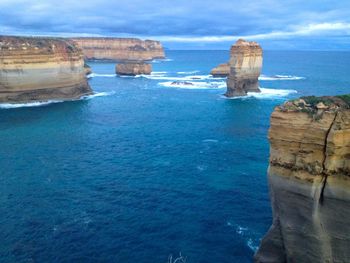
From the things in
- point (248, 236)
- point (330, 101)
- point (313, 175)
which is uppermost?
point (330, 101)

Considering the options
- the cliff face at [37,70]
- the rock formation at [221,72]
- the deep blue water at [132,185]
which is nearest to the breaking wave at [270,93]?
the deep blue water at [132,185]

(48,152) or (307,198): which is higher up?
(307,198)

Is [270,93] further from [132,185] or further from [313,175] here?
[313,175]

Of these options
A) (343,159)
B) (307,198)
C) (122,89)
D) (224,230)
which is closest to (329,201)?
(307,198)

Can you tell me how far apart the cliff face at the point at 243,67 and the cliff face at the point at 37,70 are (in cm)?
3971

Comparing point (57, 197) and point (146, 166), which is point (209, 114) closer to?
point (146, 166)

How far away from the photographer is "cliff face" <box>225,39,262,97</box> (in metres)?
95.8

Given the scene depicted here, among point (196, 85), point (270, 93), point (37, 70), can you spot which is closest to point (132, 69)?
point (196, 85)

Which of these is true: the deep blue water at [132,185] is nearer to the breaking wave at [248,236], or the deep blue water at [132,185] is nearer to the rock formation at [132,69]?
the breaking wave at [248,236]

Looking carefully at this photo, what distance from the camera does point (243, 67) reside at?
9625 centimetres

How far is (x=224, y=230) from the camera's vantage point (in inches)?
1252

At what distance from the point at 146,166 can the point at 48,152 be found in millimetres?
15001

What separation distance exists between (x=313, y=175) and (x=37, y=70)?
3143 inches

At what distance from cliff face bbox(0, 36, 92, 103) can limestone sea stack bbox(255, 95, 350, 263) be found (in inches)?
3018
